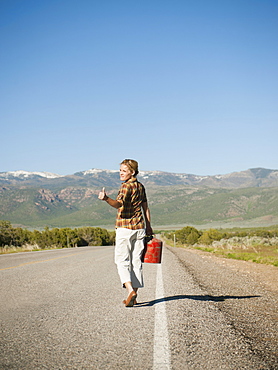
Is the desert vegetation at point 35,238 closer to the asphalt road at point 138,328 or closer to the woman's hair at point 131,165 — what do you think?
the asphalt road at point 138,328

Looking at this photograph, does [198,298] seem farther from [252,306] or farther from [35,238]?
[35,238]

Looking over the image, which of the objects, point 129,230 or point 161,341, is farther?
point 129,230

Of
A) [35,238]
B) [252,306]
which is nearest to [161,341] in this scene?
[252,306]

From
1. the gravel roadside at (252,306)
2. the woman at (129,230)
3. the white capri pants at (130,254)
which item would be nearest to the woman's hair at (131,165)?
the woman at (129,230)

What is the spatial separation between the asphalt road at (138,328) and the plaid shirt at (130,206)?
1.24 metres

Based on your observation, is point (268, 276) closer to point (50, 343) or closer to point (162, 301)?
point (162, 301)

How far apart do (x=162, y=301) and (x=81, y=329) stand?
2.06 metres

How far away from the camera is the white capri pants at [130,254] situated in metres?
6.04

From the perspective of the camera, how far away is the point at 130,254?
621 centimetres

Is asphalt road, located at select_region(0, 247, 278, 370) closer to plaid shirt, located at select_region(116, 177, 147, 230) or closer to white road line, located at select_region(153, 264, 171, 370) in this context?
white road line, located at select_region(153, 264, 171, 370)

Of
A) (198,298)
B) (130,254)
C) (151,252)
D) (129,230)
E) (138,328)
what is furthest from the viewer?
(198,298)

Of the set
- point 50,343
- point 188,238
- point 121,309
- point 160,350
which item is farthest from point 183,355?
point 188,238

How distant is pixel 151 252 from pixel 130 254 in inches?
14.0

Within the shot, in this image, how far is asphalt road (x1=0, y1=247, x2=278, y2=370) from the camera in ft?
12.0
